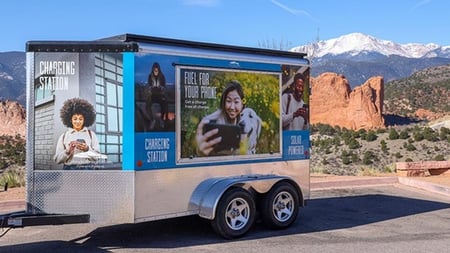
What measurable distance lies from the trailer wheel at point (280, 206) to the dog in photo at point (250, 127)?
74 cm

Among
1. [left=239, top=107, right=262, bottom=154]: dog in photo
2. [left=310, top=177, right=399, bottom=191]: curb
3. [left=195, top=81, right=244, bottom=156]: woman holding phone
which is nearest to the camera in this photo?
[left=195, top=81, right=244, bottom=156]: woman holding phone

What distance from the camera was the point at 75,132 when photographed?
309 inches

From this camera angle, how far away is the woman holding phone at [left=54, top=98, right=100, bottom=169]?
783cm

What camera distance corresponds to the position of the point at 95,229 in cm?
970

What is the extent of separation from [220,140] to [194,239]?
1.52 m

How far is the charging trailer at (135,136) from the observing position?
785cm

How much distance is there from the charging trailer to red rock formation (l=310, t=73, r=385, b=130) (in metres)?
73.6

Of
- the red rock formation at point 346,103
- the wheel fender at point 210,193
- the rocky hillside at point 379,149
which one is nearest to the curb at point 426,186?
the wheel fender at point 210,193

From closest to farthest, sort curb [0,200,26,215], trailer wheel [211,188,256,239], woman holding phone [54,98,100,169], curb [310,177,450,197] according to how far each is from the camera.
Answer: woman holding phone [54,98,100,169] < trailer wheel [211,188,256,239] < curb [0,200,26,215] < curb [310,177,450,197]

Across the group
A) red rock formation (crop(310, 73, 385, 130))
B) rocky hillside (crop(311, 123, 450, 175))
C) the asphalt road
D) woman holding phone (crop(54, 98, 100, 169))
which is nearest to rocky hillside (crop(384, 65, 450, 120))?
→ red rock formation (crop(310, 73, 385, 130))

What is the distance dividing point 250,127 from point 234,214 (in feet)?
4.58

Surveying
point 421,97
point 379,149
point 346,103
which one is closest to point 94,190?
point 379,149

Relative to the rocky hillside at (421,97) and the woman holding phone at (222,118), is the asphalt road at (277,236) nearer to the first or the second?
the woman holding phone at (222,118)

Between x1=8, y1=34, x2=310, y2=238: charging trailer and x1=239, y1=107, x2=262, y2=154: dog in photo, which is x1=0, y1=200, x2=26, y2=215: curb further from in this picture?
x1=239, y1=107, x2=262, y2=154: dog in photo
